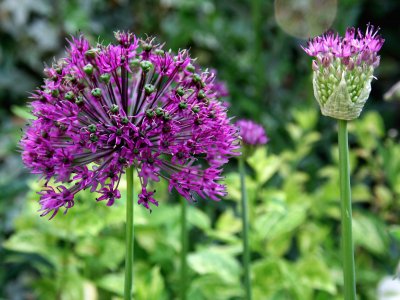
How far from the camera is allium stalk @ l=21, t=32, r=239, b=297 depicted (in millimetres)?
803

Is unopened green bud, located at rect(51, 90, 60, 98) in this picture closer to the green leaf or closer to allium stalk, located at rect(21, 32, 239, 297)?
allium stalk, located at rect(21, 32, 239, 297)

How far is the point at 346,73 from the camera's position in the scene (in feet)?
2.51

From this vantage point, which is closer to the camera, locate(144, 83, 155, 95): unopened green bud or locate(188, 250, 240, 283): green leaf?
locate(144, 83, 155, 95): unopened green bud

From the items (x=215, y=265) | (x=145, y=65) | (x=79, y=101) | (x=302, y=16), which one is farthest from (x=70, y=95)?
(x=302, y=16)

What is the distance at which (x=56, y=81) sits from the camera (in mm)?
849

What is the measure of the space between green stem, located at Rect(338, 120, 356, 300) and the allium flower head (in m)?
0.02

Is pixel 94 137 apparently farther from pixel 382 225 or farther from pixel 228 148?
pixel 382 225

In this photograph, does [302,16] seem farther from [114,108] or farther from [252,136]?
[114,108]

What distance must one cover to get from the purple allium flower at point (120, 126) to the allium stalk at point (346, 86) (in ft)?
0.56

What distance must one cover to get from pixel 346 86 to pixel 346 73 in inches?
0.7

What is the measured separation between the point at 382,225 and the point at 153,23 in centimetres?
165

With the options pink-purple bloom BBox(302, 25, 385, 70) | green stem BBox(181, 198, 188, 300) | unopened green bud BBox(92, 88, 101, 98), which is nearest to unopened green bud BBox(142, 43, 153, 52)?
unopened green bud BBox(92, 88, 101, 98)

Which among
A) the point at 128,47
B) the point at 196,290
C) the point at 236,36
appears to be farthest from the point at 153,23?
the point at 128,47

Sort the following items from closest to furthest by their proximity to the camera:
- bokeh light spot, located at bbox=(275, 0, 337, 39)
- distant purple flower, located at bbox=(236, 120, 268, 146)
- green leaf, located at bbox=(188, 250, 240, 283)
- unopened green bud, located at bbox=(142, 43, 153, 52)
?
unopened green bud, located at bbox=(142, 43, 153, 52), distant purple flower, located at bbox=(236, 120, 268, 146), green leaf, located at bbox=(188, 250, 240, 283), bokeh light spot, located at bbox=(275, 0, 337, 39)
